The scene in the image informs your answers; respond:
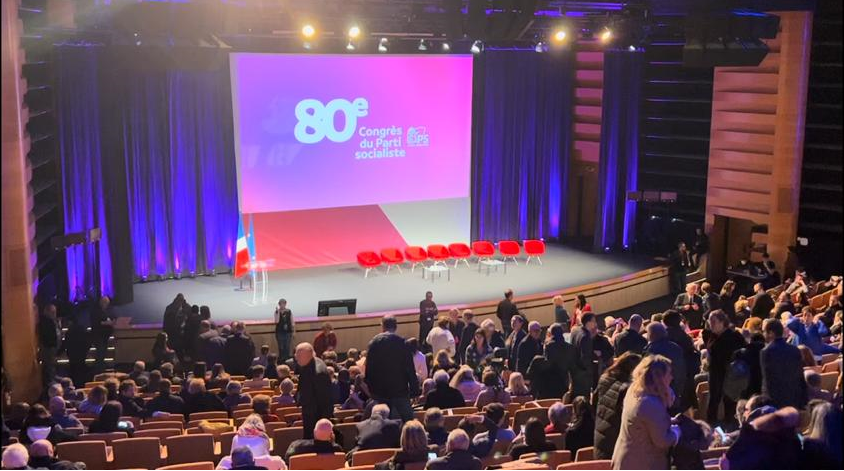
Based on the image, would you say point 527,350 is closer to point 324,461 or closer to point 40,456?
point 324,461

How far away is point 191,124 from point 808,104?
11304 mm

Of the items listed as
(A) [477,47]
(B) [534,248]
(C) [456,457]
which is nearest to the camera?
(C) [456,457]

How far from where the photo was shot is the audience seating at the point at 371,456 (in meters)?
6.25

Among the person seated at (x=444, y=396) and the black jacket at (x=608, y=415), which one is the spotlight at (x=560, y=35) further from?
the black jacket at (x=608, y=415)

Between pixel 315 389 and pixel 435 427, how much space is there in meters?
1.19

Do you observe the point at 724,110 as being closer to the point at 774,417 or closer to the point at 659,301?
the point at 659,301

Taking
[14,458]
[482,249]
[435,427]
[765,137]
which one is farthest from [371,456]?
[765,137]

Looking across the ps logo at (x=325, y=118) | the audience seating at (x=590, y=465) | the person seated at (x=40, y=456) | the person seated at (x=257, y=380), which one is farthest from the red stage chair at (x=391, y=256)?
the audience seating at (x=590, y=465)

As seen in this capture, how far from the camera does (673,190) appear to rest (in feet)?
68.0

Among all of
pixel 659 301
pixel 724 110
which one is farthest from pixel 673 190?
pixel 659 301

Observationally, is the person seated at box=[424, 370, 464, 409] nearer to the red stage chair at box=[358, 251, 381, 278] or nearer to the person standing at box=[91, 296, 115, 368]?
the person standing at box=[91, 296, 115, 368]

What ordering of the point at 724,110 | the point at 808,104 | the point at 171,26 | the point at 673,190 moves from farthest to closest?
the point at 673,190, the point at 724,110, the point at 808,104, the point at 171,26

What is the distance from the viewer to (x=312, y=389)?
7.26 m

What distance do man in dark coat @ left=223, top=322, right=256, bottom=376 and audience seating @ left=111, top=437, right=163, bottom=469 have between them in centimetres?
461
